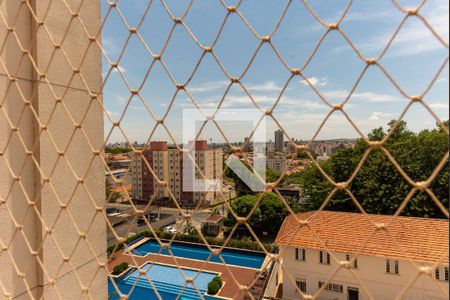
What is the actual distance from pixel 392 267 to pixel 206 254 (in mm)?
5179

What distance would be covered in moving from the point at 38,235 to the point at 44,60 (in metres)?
0.39

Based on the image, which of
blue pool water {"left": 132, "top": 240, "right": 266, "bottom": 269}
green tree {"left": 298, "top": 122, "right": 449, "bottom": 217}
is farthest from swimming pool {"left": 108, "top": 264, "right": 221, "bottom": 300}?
green tree {"left": 298, "top": 122, "right": 449, "bottom": 217}

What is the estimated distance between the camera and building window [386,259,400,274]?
3.61 m

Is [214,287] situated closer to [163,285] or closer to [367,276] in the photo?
[163,285]

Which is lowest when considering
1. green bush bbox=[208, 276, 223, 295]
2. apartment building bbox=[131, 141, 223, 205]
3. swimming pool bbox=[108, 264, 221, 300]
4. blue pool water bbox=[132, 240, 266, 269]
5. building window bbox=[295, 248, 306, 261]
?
blue pool water bbox=[132, 240, 266, 269]

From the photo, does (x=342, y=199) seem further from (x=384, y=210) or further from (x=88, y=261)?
(x=88, y=261)

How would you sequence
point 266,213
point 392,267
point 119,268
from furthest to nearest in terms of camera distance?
point 266,213
point 119,268
point 392,267

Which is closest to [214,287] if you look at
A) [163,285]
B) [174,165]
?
[163,285]

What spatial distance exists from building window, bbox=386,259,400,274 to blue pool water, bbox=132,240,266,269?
3.82m

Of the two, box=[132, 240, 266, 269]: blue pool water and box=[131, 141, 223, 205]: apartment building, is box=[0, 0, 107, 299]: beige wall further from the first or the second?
box=[132, 240, 266, 269]: blue pool water

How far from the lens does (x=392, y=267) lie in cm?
362

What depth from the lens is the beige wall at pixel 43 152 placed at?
0.64 metres

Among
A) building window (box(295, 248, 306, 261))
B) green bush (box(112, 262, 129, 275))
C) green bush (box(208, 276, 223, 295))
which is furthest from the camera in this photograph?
green bush (box(112, 262, 129, 275))

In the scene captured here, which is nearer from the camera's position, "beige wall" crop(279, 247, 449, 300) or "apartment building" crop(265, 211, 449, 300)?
"apartment building" crop(265, 211, 449, 300)
